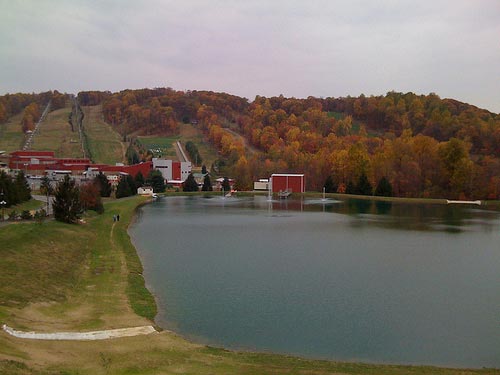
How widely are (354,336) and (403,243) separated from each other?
1314 centimetres

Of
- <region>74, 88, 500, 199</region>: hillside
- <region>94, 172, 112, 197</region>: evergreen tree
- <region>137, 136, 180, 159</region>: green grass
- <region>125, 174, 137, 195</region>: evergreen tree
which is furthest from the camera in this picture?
<region>137, 136, 180, 159</region>: green grass

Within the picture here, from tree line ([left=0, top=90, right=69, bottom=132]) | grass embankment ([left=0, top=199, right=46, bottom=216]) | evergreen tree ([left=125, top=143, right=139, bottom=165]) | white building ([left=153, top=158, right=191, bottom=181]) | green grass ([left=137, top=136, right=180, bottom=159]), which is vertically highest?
tree line ([left=0, top=90, right=69, bottom=132])

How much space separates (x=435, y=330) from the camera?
11.4 metres

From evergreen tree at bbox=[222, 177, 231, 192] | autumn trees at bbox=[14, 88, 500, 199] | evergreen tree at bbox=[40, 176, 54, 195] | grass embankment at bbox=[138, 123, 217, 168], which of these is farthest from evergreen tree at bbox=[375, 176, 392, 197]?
grass embankment at bbox=[138, 123, 217, 168]

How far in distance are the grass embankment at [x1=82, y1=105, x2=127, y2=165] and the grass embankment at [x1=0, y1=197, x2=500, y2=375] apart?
52.7 m

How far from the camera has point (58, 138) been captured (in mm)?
79438

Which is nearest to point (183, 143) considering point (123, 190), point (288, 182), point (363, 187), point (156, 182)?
point (156, 182)

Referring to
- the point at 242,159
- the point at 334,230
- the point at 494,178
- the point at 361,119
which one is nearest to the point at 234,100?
the point at 361,119

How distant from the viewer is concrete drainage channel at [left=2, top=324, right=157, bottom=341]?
9.49 meters

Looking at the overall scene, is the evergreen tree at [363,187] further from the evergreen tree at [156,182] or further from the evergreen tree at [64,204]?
the evergreen tree at [64,204]

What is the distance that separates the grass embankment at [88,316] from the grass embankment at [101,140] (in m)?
52.7

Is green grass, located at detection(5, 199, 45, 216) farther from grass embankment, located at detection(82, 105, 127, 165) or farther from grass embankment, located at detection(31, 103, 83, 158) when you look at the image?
grass embankment, located at detection(31, 103, 83, 158)

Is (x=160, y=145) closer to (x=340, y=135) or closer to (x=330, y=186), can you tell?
(x=340, y=135)

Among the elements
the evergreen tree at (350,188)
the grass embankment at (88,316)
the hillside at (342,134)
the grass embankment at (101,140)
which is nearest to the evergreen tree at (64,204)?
the grass embankment at (88,316)
